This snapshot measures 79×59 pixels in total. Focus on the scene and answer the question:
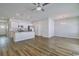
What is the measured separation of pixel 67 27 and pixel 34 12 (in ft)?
2.85

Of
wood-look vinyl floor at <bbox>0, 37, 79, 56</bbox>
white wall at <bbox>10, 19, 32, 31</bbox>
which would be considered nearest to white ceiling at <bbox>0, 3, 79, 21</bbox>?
white wall at <bbox>10, 19, 32, 31</bbox>

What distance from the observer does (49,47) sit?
2.06 metres

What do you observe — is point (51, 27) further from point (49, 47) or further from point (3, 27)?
point (3, 27)

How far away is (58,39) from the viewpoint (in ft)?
6.21

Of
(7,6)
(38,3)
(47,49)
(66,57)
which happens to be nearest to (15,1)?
(7,6)

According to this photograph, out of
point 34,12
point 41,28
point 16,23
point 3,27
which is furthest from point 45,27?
point 3,27

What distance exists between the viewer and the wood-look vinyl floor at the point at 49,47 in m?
1.81

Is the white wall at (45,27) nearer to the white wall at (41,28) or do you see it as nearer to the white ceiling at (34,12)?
the white wall at (41,28)

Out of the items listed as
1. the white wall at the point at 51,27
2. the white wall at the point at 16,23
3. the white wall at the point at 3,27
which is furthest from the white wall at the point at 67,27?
the white wall at the point at 3,27

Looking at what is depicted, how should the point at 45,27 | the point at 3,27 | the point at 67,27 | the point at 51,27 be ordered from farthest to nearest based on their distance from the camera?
1. the point at 45,27
2. the point at 51,27
3. the point at 67,27
4. the point at 3,27

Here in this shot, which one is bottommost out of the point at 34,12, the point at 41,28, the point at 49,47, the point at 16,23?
the point at 49,47

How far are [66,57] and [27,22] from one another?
1.20 metres

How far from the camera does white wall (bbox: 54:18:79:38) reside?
5.80 feet

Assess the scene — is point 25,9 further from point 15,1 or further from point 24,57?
point 24,57
